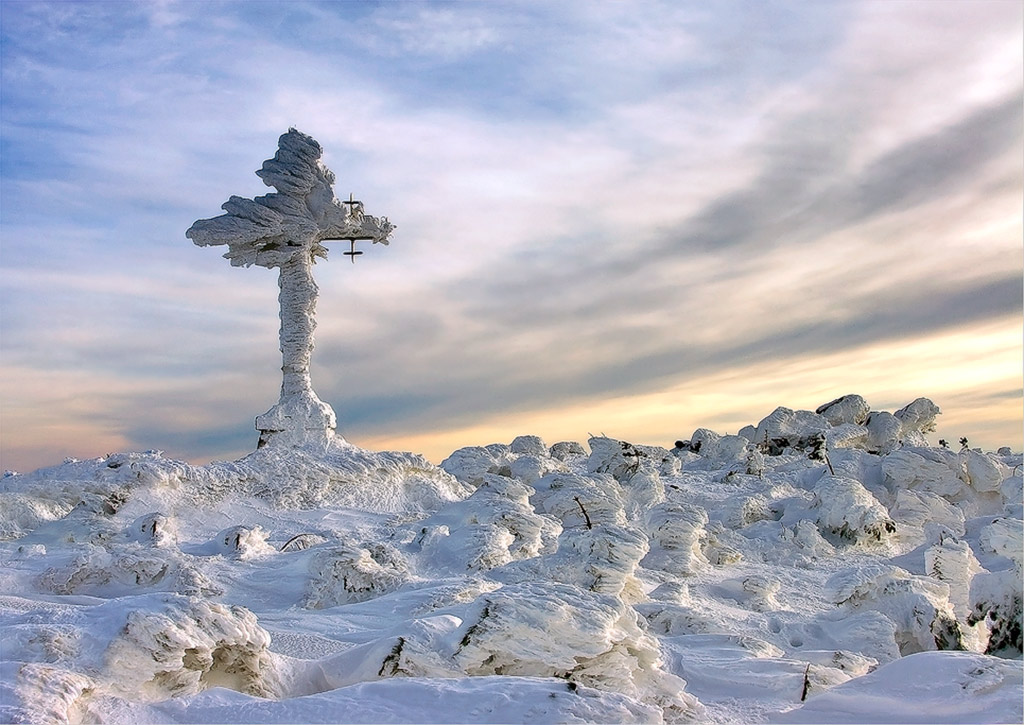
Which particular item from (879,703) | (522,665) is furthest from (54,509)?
(879,703)

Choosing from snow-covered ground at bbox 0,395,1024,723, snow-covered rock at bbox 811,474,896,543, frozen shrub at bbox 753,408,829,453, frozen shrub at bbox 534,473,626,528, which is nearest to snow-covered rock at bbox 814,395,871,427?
frozen shrub at bbox 753,408,829,453

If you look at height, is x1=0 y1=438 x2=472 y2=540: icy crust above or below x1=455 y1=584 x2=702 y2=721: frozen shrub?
above

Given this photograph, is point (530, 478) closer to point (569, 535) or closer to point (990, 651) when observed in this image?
point (569, 535)

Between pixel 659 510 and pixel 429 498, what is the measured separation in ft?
13.4

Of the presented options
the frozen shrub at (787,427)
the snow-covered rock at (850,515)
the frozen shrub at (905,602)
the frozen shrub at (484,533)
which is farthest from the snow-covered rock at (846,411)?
the frozen shrub at (905,602)

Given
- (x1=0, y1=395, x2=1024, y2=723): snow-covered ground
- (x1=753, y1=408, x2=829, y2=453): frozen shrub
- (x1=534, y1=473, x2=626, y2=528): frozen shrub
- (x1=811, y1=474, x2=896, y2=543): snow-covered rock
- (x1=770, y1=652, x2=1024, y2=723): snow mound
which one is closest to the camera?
(x1=0, y1=395, x2=1024, y2=723): snow-covered ground

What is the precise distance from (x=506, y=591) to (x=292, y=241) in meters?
10.5

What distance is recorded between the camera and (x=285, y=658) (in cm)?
569

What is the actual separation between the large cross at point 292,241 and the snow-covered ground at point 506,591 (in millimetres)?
549

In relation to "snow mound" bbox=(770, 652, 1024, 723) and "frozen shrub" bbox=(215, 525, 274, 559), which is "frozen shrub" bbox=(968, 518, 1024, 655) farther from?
"frozen shrub" bbox=(215, 525, 274, 559)

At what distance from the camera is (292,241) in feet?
48.4

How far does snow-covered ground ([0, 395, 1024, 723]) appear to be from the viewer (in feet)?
15.6

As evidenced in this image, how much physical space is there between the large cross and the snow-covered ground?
549 mm

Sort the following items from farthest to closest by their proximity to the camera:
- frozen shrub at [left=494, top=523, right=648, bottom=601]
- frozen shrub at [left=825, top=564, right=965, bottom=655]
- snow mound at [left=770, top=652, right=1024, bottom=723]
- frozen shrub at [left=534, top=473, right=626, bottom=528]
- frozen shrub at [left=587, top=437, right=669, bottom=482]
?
1. frozen shrub at [left=587, top=437, right=669, bottom=482]
2. frozen shrub at [left=534, top=473, right=626, bottom=528]
3. frozen shrub at [left=494, top=523, right=648, bottom=601]
4. frozen shrub at [left=825, top=564, right=965, bottom=655]
5. snow mound at [left=770, top=652, right=1024, bottom=723]
